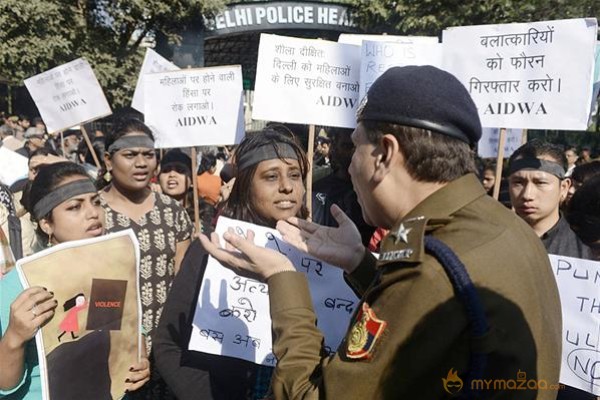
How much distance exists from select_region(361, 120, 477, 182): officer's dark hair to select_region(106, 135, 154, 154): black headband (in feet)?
8.94

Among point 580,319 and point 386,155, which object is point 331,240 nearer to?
point 386,155

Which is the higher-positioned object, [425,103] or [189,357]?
[425,103]

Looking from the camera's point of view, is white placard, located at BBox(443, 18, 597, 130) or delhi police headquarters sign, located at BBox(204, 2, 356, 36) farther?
delhi police headquarters sign, located at BBox(204, 2, 356, 36)

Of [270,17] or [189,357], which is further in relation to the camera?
[270,17]

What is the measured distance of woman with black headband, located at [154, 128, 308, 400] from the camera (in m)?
2.32

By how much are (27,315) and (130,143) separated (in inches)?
80.9

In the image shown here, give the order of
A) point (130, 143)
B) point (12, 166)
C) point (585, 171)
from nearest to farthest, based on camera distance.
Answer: point (130, 143)
point (585, 171)
point (12, 166)

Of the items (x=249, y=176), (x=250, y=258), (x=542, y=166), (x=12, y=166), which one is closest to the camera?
(x=250, y=258)

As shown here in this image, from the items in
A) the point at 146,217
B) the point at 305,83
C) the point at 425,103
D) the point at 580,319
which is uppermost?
the point at 305,83

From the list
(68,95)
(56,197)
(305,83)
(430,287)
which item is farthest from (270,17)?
(430,287)

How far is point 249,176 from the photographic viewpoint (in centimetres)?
261

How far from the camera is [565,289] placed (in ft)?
7.98

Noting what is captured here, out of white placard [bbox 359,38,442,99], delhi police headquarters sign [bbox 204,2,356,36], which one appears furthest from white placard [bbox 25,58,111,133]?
delhi police headquarters sign [bbox 204,2,356,36]

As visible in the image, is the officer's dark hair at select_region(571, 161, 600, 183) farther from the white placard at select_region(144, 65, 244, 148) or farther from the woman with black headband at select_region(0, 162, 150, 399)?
A: the woman with black headband at select_region(0, 162, 150, 399)
